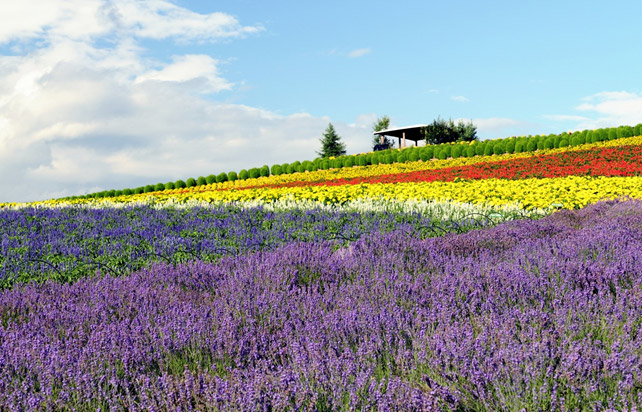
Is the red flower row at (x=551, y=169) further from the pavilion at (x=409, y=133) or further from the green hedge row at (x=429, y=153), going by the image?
the pavilion at (x=409, y=133)

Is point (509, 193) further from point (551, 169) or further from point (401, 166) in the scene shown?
point (401, 166)

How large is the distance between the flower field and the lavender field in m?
0.01

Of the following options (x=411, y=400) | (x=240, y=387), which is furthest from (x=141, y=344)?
(x=411, y=400)

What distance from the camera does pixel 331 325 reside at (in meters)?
2.68

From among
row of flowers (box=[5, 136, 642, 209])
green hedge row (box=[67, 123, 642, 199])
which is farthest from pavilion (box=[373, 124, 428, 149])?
row of flowers (box=[5, 136, 642, 209])

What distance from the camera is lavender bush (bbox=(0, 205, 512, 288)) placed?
5227 mm

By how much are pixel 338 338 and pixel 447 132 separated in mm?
40120

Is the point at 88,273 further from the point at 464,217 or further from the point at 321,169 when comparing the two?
the point at 321,169

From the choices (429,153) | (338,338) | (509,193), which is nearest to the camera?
(338,338)

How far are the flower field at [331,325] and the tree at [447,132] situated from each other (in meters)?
35.4

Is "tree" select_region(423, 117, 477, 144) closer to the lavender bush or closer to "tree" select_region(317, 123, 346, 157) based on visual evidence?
"tree" select_region(317, 123, 346, 157)

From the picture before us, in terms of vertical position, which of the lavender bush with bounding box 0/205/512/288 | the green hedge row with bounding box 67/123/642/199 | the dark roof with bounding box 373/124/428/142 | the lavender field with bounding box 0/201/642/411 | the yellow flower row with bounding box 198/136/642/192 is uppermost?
the dark roof with bounding box 373/124/428/142

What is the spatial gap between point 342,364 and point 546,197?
930cm

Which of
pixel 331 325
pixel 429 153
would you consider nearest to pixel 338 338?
pixel 331 325
